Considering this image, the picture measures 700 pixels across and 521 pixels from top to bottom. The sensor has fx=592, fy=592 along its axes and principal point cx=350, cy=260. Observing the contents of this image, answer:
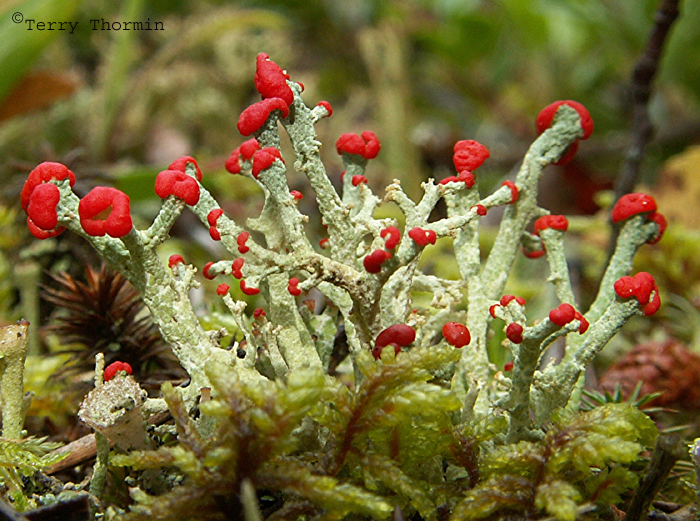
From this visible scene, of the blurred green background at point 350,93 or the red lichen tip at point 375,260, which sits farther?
the blurred green background at point 350,93

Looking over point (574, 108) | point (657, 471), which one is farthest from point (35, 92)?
point (657, 471)

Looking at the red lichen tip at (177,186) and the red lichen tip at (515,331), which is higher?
the red lichen tip at (177,186)

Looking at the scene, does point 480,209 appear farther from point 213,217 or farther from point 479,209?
point 213,217

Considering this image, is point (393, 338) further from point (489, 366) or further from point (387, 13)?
point (387, 13)

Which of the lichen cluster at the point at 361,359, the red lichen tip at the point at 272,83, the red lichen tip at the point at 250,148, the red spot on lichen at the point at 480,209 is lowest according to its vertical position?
the lichen cluster at the point at 361,359

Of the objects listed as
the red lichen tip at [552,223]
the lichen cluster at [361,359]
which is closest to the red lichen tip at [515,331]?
the lichen cluster at [361,359]

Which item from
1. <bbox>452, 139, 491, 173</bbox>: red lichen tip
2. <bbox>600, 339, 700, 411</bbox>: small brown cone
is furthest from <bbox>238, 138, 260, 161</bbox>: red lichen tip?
<bbox>600, 339, 700, 411</bbox>: small brown cone

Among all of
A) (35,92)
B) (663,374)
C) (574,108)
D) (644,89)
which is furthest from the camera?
(35,92)

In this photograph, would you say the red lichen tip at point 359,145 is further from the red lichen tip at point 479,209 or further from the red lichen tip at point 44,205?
the red lichen tip at point 44,205

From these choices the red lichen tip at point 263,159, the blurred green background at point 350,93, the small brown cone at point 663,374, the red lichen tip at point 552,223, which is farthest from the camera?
the blurred green background at point 350,93

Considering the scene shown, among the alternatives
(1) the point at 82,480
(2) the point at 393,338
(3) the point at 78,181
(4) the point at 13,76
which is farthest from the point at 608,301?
(4) the point at 13,76
